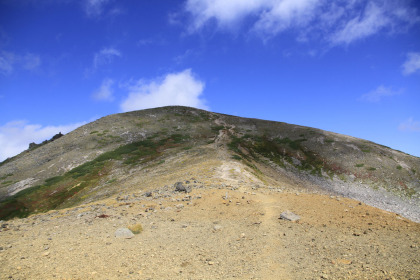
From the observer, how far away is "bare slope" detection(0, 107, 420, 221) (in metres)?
36.2

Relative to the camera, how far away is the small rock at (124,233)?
12969mm

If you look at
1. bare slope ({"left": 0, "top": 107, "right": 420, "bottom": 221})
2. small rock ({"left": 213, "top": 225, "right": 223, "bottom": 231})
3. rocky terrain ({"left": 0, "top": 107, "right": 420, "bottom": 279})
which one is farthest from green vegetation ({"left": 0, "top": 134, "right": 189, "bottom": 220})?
small rock ({"left": 213, "top": 225, "right": 223, "bottom": 231})

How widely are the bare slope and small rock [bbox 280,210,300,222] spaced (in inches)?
354

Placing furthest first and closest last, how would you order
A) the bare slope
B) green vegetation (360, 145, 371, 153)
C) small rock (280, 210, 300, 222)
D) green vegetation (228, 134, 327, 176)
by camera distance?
1. green vegetation (360, 145, 371, 153)
2. green vegetation (228, 134, 327, 176)
3. the bare slope
4. small rock (280, 210, 300, 222)

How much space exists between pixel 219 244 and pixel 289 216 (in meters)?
5.08

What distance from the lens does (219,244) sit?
39.8 ft

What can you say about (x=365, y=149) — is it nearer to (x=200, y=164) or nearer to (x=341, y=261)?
(x=200, y=164)

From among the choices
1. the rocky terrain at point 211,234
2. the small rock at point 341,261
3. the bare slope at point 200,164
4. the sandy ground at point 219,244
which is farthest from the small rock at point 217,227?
the bare slope at point 200,164

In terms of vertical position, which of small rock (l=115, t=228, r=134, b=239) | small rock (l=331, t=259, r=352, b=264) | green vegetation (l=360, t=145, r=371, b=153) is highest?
green vegetation (l=360, t=145, r=371, b=153)

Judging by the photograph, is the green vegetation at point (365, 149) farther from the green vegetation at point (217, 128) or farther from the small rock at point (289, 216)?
the small rock at point (289, 216)

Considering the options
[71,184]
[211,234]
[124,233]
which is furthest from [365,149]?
[71,184]

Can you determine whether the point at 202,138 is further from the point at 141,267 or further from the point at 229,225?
the point at 141,267

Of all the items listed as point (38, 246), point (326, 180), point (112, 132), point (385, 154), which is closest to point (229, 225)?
point (38, 246)

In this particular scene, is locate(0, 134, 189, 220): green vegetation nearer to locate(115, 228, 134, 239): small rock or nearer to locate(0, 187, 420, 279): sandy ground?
locate(0, 187, 420, 279): sandy ground
